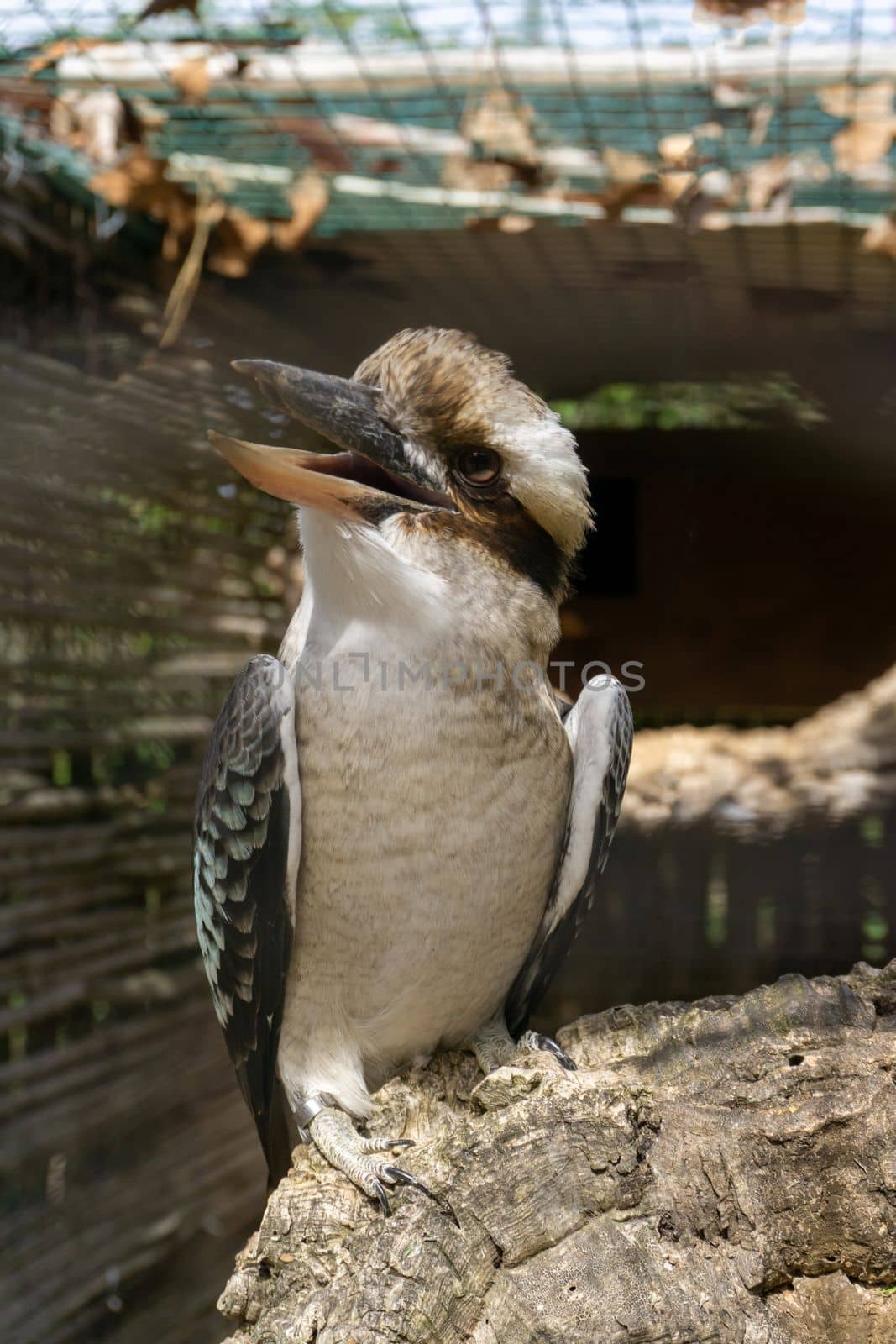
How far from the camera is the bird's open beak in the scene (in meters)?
1.03

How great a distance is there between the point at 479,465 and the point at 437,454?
0.05 m

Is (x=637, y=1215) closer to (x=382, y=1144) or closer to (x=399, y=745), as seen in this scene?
(x=382, y=1144)

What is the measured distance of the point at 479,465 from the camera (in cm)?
117

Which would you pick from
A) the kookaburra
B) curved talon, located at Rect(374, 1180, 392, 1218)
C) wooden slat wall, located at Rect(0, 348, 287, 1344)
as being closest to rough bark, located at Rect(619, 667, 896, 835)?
wooden slat wall, located at Rect(0, 348, 287, 1344)

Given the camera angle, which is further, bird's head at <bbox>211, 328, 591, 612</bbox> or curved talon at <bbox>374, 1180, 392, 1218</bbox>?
bird's head at <bbox>211, 328, 591, 612</bbox>

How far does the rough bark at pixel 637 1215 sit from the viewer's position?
0.83 meters

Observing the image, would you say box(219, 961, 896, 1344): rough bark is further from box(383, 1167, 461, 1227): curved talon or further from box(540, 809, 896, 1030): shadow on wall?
box(540, 809, 896, 1030): shadow on wall

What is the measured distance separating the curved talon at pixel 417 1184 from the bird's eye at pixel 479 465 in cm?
69

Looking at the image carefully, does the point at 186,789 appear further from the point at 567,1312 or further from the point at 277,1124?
the point at 567,1312

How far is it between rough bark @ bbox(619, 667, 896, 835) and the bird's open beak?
1.43m

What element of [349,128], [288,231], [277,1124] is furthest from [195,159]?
[277,1124]

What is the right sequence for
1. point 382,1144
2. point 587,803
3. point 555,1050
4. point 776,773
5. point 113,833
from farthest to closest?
point 776,773 → point 113,833 → point 587,803 → point 555,1050 → point 382,1144

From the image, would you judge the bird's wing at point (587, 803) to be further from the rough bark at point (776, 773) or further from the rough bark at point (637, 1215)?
the rough bark at point (776, 773)

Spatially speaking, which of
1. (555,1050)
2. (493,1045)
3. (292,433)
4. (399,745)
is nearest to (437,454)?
(399,745)
